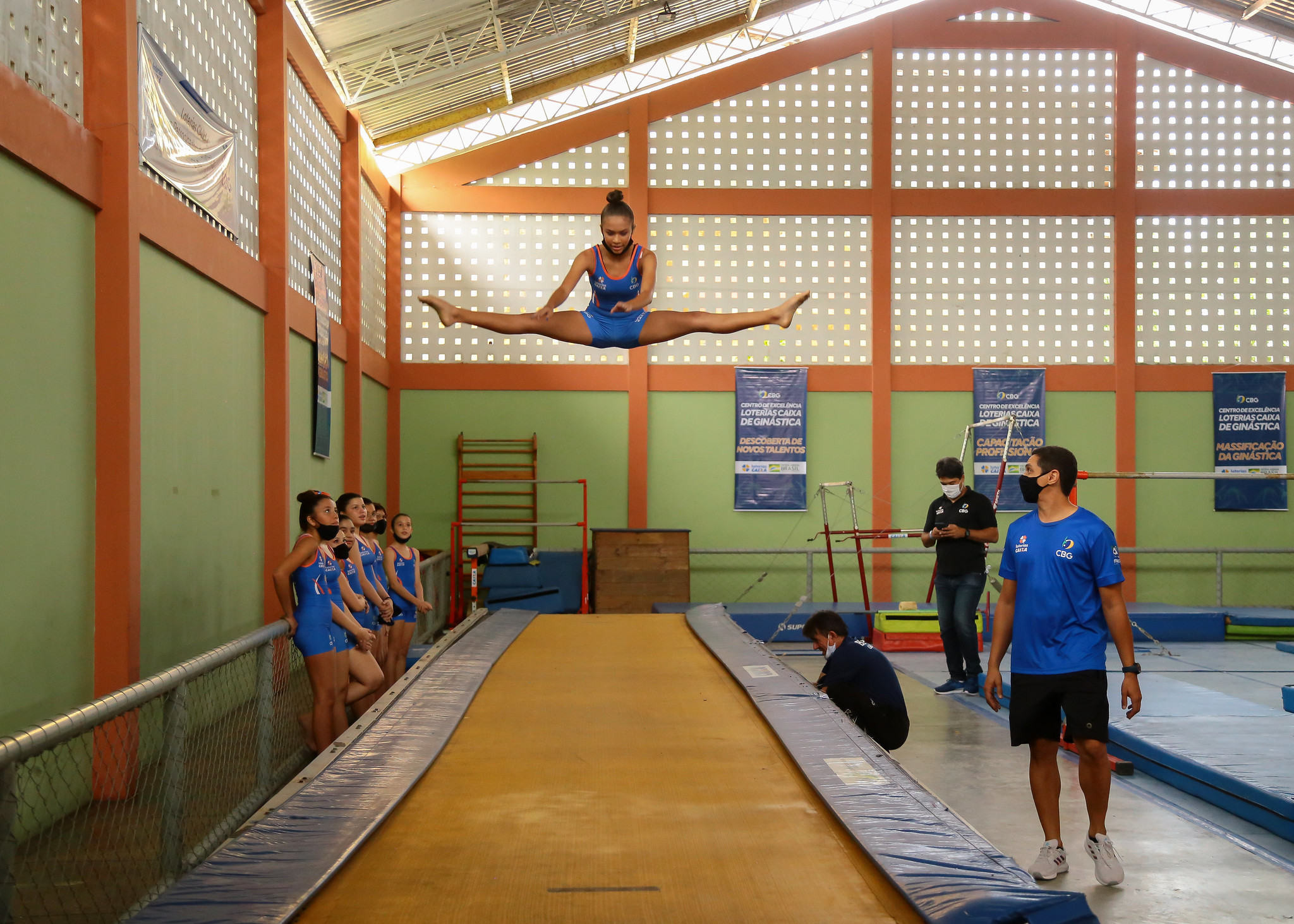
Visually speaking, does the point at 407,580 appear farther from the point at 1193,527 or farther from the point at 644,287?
the point at 1193,527

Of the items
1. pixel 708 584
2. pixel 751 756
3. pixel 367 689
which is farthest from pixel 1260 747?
pixel 708 584

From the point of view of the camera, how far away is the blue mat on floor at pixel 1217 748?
4.22 metres

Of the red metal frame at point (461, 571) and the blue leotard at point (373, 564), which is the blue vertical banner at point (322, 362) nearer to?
the red metal frame at point (461, 571)

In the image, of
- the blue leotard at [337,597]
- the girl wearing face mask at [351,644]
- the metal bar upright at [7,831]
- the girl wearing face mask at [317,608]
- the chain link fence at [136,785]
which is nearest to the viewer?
the metal bar upright at [7,831]

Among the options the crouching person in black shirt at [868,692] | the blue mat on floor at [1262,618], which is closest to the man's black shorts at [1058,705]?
the crouching person in black shirt at [868,692]

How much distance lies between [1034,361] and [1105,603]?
908 cm

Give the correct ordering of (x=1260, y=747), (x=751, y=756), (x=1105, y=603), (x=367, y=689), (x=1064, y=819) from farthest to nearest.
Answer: (x=367, y=689) → (x=1260, y=747) → (x=1064, y=819) → (x=751, y=756) → (x=1105, y=603)

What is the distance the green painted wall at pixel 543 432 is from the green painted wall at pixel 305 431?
7.36ft

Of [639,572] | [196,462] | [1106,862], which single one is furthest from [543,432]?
[1106,862]

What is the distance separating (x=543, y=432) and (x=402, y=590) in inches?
212

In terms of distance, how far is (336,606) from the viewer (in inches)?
190

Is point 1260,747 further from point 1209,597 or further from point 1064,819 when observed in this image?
point 1209,597

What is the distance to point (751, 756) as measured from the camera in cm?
376

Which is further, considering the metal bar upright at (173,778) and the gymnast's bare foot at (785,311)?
the gymnast's bare foot at (785,311)
